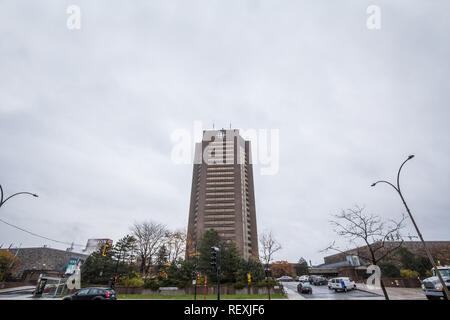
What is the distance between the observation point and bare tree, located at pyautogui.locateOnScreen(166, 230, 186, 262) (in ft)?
163

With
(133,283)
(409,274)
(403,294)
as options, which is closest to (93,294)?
(133,283)

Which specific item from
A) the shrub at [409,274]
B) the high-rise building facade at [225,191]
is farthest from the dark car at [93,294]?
the high-rise building facade at [225,191]

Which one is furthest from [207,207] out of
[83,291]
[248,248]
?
[83,291]

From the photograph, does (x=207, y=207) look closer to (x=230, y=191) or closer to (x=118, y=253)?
(x=230, y=191)

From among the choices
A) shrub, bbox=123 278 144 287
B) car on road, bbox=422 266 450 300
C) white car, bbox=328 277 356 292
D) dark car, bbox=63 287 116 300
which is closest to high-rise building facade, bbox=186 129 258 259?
shrub, bbox=123 278 144 287

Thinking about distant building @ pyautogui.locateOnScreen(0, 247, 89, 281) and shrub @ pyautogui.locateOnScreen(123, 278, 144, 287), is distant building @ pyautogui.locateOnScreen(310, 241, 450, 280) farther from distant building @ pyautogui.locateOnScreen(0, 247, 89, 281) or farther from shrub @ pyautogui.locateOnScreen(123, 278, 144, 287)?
distant building @ pyautogui.locateOnScreen(0, 247, 89, 281)

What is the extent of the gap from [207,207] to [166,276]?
213 feet

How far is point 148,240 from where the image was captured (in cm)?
4741

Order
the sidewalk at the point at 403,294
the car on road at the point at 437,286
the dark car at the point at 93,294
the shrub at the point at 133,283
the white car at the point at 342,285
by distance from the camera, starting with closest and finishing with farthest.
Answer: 1. the car on road at the point at 437,286
2. the dark car at the point at 93,294
3. the sidewalk at the point at 403,294
4. the white car at the point at 342,285
5. the shrub at the point at 133,283

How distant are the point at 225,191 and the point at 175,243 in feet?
199

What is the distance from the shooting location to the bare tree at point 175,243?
49531mm

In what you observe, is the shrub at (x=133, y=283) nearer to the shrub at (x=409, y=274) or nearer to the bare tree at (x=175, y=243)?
the bare tree at (x=175, y=243)

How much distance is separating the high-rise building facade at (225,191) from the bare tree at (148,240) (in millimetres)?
44098

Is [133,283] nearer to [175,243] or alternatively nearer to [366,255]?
[175,243]
